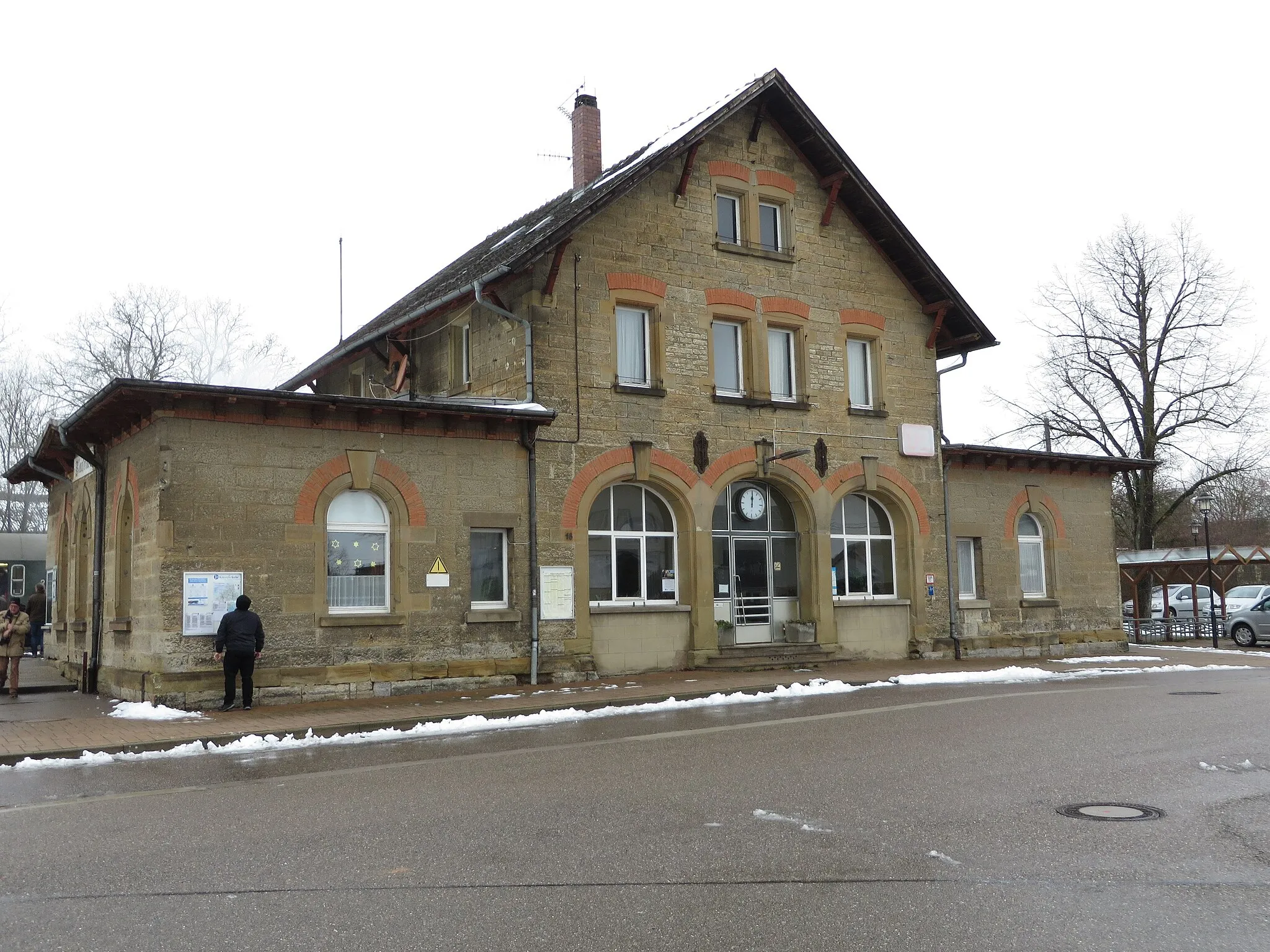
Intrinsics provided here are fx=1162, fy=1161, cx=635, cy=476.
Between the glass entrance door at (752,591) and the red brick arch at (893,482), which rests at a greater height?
the red brick arch at (893,482)

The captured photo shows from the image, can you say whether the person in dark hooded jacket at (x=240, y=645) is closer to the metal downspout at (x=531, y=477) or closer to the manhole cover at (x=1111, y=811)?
the metal downspout at (x=531, y=477)

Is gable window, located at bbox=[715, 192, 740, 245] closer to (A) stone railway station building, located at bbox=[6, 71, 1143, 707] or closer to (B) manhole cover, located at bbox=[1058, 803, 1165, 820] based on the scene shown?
(A) stone railway station building, located at bbox=[6, 71, 1143, 707]

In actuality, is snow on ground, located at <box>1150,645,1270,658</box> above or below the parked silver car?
below

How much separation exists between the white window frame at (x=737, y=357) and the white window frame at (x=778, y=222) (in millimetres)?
1750

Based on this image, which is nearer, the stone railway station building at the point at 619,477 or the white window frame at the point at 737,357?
the stone railway station building at the point at 619,477

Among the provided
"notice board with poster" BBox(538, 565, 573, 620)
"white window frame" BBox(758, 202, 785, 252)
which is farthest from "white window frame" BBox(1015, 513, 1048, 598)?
"notice board with poster" BBox(538, 565, 573, 620)

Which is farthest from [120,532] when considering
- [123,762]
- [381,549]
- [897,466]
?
[897,466]

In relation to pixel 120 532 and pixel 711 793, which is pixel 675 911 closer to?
pixel 711 793

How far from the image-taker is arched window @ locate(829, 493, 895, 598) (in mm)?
21953

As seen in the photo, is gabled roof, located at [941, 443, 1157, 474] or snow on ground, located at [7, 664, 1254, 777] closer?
snow on ground, located at [7, 664, 1254, 777]

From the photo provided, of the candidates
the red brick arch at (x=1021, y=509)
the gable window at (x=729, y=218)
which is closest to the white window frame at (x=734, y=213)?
the gable window at (x=729, y=218)

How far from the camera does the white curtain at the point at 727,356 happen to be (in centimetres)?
2078

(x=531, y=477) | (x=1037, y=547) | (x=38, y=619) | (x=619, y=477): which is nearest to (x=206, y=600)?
(x=531, y=477)

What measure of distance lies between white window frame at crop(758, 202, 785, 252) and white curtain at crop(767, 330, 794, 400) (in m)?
1.61
